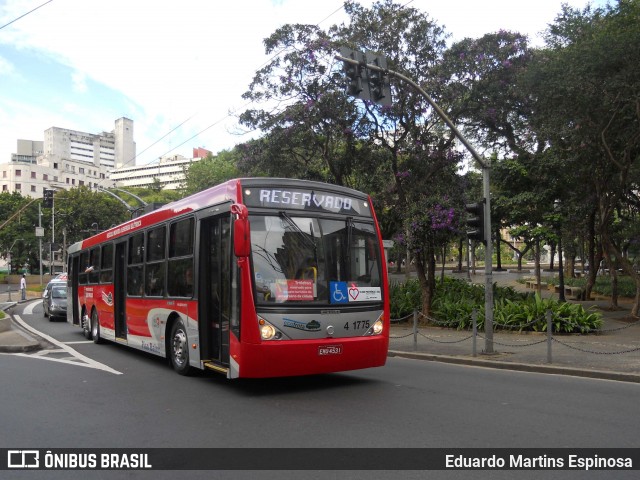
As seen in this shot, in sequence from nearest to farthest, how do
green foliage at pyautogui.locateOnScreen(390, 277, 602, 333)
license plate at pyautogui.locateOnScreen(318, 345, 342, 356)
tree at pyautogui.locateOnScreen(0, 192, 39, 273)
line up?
license plate at pyautogui.locateOnScreen(318, 345, 342, 356) → green foliage at pyautogui.locateOnScreen(390, 277, 602, 333) → tree at pyautogui.locateOnScreen(0, 192, 39, 273)

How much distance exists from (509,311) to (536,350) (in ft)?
13.6

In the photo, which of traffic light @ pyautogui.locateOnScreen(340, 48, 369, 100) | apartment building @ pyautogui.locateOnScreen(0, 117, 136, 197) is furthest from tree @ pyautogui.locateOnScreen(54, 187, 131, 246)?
traffic light @ pyautogui.locateOnScreen(340, 48, 369, 100)

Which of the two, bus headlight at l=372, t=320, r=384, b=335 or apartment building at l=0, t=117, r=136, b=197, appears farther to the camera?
apartment building at l=0, t=117, r=136, b=197

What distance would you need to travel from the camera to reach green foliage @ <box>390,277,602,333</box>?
52.7ft

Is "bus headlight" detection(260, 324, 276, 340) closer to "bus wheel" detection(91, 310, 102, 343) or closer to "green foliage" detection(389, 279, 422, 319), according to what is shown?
"bus wheel" detection(91, 310, 102, 343)

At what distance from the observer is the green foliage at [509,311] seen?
16.1 meters

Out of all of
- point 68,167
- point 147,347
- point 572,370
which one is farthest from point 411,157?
point 68,167

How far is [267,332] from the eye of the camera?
7582mm

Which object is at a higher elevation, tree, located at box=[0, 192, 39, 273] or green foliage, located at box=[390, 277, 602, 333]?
tree, located at box=[0, 192, 39, 273]

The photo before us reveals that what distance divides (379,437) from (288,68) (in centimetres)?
1540

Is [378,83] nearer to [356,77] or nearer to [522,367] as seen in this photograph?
[356,77]

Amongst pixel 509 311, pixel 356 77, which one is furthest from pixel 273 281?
pixel 509 311

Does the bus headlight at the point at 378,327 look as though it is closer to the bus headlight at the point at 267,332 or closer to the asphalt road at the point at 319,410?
the asphalt road at the point at 319,410

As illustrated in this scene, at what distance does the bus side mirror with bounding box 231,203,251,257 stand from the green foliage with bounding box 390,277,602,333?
745 cm
